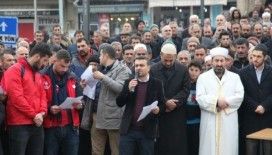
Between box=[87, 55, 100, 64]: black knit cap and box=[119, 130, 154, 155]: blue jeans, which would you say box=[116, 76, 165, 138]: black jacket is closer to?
box=[119, 130, 154, 155]: blue jeans

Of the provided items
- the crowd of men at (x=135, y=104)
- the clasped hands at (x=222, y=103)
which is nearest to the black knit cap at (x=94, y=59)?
the crowd of men at (x=135, y=104)

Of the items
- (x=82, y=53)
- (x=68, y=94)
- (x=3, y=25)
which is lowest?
(x=68, y=94)

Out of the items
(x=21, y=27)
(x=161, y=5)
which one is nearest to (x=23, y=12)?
(x=21, y=27)

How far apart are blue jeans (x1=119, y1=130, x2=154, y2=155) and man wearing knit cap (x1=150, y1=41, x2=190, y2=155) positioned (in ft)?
1.71

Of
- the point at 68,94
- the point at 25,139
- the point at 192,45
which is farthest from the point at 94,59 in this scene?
the point at 192,45

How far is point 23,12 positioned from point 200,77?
24.0 m

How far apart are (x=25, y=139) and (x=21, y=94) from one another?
610mm

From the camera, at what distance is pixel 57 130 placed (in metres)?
8.79

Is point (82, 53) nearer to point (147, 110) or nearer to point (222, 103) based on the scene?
point (147, 110)

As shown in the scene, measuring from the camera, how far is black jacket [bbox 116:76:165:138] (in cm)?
858

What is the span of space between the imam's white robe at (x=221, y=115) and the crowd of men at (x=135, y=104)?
0.01m

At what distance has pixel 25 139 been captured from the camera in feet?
27.3

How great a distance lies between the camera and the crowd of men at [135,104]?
8.39 m

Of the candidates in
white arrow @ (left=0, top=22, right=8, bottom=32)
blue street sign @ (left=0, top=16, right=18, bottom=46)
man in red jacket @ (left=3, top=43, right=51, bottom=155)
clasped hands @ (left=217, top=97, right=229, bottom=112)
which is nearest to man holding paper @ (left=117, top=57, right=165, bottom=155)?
clasped hands @ (left=217, top=97, right=229, bottom=112)
